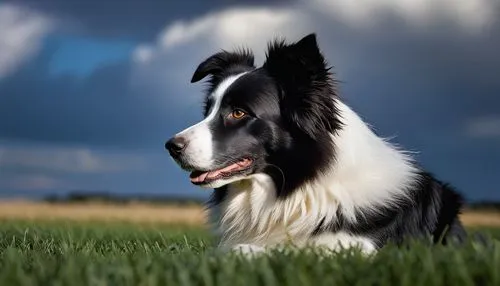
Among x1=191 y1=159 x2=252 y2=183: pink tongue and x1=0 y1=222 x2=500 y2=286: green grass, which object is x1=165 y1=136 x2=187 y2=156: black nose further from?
x1=0 y1=222 x2=500 y2=286: green grass

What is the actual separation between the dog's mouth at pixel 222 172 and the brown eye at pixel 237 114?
0.34m

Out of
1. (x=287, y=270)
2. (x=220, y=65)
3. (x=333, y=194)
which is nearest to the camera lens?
(x=287, y=270)

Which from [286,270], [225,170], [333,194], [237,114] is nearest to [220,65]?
[237,114]

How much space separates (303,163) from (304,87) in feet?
2.04

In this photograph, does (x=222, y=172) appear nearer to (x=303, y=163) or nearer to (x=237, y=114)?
(x=237, y=114)

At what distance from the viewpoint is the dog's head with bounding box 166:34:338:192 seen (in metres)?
5.61

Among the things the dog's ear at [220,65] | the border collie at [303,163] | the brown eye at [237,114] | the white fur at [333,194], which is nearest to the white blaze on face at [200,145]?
the border collie at [303,163]

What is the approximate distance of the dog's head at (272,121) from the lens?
561cm

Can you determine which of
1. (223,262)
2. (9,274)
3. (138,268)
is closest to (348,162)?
(223,262)

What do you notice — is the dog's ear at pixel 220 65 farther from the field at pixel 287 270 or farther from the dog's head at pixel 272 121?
the field at pixel 287 270

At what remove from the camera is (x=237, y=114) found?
5691 millimetres

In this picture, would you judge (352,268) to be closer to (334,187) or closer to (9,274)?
(334,187)

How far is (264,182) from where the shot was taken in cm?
581

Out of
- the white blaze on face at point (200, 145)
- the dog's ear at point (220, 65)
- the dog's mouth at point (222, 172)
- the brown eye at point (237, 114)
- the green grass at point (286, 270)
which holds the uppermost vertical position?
the dog's ear at point (220, 65)
